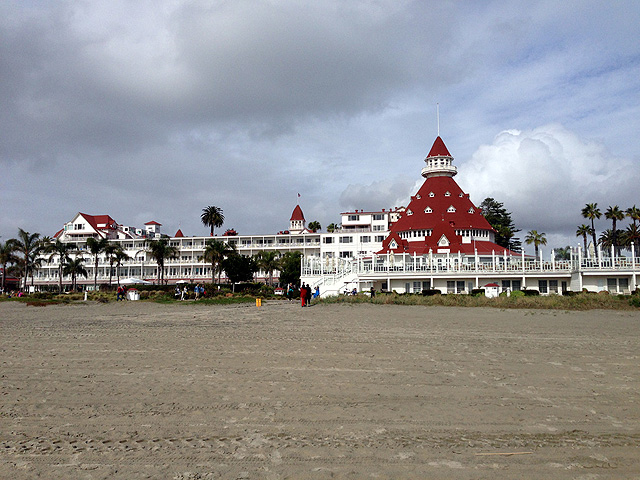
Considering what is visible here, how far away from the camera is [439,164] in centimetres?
6525

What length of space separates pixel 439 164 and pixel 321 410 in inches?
2470

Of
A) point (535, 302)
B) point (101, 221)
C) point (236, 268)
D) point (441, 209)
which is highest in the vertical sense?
point (101, 221)

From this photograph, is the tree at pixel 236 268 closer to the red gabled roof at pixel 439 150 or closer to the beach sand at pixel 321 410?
the red gabled roof at pixel 439 150

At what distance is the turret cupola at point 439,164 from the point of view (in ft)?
213

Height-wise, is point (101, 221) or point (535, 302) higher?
point (101, 221)

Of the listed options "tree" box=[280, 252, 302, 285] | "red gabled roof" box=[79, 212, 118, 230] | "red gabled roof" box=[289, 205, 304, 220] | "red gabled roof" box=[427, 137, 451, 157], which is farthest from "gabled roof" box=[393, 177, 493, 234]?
"red gabled roof" box=[79, 212, 118, 230]

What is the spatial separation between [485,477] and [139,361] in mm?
7099

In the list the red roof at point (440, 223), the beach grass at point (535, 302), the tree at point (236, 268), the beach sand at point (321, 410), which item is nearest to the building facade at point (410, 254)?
the red roof at point (440, 223)

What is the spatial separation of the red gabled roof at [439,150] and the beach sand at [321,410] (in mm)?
56328

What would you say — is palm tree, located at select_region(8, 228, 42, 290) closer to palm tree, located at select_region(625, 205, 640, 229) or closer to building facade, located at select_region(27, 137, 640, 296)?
building facade, located at select_region(27, 137, 640, 296)

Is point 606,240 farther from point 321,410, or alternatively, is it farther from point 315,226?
point 321,410

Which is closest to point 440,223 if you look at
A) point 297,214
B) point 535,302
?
point 535,302

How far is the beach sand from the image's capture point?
4.38 m

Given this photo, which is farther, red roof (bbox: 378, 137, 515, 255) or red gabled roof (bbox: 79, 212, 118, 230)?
red gabled roof (bbox: 79, 212, 118, 230)
